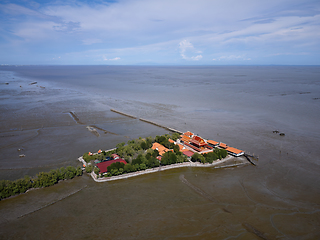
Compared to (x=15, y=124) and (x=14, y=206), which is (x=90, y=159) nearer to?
(x=14, y=206)

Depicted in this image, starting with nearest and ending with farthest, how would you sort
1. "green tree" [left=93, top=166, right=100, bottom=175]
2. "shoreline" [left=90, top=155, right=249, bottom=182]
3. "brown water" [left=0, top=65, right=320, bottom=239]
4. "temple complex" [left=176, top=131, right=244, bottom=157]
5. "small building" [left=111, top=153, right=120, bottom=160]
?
"brown water" [left=0, top=65, right=320, bottom=239] < "shoreline" [left=90, top=155, right=249, bottom=182] < "green tree" [left=93, top=166, right=100, bottom=175] < "small building" [left=111, top=153, right=120, bottom=160] < "temple complex" [left=176, top=131, right=244, bottom=157]

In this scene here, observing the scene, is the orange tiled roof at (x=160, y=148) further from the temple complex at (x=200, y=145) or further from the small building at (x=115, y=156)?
the small building at (x=115, y=156)

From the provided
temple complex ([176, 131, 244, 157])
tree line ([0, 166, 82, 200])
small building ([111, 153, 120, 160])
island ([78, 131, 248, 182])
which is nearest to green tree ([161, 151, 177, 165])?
island ([78, 131, 248, 182])

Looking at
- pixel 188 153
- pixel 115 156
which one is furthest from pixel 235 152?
pixel 115 156

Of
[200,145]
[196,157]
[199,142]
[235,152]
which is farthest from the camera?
[199,142]

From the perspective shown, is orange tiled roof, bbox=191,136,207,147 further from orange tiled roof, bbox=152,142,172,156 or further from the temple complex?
orange tiled roof, bbox=152,142,172,156

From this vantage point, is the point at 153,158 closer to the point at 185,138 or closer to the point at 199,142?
the point at 199,142

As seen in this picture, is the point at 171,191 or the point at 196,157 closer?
the point at 171,191

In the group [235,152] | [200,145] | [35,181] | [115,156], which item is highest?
[200,145]

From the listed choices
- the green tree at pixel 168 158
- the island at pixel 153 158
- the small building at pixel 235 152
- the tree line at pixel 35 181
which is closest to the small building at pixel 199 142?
the island at pixel 153 158

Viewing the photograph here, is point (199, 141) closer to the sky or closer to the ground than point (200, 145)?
closer to the sky

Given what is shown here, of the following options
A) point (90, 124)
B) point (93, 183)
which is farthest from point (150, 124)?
Result: point (93, 183)
